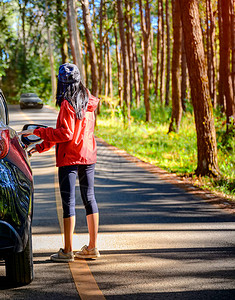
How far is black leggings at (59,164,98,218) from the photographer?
214 inches

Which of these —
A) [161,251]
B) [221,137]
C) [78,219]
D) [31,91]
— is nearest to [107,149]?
[221,137]

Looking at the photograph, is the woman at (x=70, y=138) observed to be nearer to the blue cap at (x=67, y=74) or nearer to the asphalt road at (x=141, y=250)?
the blue cap at (x=67, y=74)

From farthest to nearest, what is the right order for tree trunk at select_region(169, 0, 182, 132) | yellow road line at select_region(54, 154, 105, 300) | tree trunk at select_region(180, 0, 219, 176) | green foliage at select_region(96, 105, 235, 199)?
tree trunk at select_region(169, 0, 182, 132), green foliage at select_region(96, 105, 235, 199), tree trunk at select_region(180, 0, 219, 176), yellow road line at select_region(54, 154, 105, 300)

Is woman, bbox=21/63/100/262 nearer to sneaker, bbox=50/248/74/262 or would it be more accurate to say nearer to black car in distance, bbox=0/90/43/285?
sneaker, bbox=50/248/74/262

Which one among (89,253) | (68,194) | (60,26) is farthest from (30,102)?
(68,194)

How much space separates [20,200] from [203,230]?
347cm

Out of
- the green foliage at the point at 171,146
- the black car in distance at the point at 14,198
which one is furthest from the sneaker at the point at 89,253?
the green foliage at the point at 171,146

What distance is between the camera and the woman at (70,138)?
209 inches

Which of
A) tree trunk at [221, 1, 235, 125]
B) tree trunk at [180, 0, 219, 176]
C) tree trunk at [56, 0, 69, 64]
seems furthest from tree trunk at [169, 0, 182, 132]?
tree trunk at [56, 0, 69, 64]

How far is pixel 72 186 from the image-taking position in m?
5.48

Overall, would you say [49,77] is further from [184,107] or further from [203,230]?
[203,230]

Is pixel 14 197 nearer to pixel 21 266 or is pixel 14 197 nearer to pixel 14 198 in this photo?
pixel 14 198

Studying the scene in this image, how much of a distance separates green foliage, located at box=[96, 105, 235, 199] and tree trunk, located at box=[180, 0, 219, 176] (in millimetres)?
495

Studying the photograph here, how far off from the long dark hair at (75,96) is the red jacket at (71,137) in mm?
46
